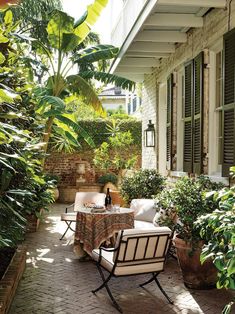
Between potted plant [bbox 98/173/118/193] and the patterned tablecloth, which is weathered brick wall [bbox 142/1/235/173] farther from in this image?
potted plant [bbox 98/173/118/193]

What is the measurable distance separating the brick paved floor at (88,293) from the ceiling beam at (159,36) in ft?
13.2

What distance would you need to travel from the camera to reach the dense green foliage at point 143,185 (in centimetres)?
842

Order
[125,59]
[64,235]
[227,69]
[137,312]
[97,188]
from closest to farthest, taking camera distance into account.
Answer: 1. [137,312]
2. [227,69]
3. [64,235]
4. [125,59]
5. [97,188]

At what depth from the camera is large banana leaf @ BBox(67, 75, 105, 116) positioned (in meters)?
9.48

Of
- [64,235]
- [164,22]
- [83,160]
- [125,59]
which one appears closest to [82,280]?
[64,235]

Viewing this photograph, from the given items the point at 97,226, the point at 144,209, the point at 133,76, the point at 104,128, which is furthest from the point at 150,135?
the point at 104,128

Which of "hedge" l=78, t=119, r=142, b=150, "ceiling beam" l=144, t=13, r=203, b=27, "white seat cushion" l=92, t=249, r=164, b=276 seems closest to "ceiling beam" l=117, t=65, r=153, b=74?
"ceiling beam" l=144, t=13, r=203, b=27

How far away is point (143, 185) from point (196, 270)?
144 inches

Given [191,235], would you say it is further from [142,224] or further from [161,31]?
[161,31]

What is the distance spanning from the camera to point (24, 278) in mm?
5426

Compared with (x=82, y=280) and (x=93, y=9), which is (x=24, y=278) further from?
(x=93, y=9)

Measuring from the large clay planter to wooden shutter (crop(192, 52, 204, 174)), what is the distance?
169 centimetres

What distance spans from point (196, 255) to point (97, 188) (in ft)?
32.7

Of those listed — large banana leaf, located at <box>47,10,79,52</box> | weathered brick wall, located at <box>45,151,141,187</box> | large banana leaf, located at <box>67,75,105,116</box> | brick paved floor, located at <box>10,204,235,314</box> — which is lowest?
brick paved floor, located at <box>10,204,235,314</box>
